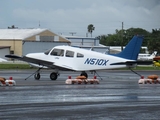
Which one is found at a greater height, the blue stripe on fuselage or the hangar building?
the hangar building

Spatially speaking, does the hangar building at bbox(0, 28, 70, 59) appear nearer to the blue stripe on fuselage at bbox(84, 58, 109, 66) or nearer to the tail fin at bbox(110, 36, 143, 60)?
the tail fin at bbox(110, 36, 143, 60)

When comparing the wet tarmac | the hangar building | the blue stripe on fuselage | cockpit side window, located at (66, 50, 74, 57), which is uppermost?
the hangar building

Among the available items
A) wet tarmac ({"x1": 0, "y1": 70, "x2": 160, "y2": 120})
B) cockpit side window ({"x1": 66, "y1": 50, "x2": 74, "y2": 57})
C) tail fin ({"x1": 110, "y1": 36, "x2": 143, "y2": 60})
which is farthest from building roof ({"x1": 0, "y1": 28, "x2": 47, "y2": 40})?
wet tarmac ({"x1": 0, "y1": 70, "x2": 160, "y2": 120})

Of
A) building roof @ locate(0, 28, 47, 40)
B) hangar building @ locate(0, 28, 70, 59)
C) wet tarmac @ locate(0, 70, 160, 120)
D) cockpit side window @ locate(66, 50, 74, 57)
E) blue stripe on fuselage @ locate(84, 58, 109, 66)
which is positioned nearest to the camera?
wet tarmac @ locate(0, 70, 160, 120)

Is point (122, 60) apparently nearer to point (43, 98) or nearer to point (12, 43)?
point (43, 98)

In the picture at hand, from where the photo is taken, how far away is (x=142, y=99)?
18.4m

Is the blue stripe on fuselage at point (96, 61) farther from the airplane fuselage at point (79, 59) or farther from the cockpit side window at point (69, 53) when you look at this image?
the cockpit side window at point (69, 53)

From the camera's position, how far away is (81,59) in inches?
1259

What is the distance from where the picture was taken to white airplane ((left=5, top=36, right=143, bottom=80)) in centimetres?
3153

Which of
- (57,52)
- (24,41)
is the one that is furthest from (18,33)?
(57,52)

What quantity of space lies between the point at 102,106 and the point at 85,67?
16.1 meters

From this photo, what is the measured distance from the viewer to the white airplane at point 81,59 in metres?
31.5

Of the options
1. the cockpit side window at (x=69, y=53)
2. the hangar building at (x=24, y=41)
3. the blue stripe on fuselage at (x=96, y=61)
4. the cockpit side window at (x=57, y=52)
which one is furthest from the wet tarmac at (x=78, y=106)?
the hangar building at (x=24, y=41)

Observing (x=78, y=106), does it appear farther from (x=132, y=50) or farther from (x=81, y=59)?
(x=132, y=50)
